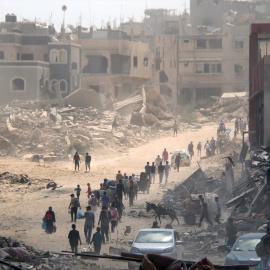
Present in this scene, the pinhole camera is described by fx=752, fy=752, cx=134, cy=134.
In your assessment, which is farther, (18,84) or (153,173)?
(18,84)

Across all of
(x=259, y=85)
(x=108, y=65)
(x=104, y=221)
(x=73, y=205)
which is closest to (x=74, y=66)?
(x=108, y=65)

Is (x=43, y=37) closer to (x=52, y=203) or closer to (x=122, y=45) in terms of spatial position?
(x=122, y=45)

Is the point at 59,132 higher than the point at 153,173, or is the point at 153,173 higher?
the point at 153,173

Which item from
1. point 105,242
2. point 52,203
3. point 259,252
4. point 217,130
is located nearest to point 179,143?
point 217,130

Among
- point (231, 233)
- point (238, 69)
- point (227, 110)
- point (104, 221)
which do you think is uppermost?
point (238, 69)

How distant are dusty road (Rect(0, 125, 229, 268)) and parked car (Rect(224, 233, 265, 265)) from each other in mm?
3094

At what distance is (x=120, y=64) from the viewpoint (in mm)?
80438

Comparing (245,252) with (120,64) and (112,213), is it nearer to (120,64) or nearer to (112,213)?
(112,213)

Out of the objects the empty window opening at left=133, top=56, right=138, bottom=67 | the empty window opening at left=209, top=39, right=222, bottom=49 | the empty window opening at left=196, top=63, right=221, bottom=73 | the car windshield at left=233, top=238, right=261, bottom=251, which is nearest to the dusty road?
the car windshield at left=233, top=238, right=261, bottom=251

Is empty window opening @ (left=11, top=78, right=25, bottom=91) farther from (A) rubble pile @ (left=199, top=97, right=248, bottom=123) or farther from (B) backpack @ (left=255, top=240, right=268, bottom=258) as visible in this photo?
(B) backpack @ (left=255, top=240, right=268, bottom=258)

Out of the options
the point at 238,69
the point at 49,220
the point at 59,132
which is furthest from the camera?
the point at 238,69

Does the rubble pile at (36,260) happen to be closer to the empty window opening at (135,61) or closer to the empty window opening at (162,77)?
the empty window opening at (162,77)

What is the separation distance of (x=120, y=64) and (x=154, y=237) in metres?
63.7

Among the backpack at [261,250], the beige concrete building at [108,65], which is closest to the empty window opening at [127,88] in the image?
the beige concrete building at [108,65]
